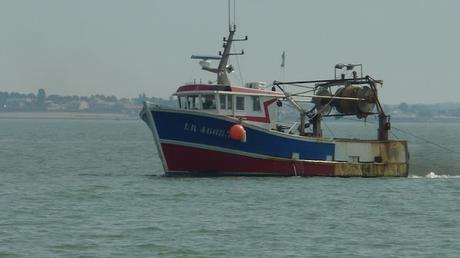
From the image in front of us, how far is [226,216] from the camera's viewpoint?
118ft

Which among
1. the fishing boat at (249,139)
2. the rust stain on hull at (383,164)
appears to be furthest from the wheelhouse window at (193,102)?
the rust stain on hull at (383,164)

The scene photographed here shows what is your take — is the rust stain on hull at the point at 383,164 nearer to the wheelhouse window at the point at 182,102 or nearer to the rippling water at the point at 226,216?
the rippling water at the point at 226,216

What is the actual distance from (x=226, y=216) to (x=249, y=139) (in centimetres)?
1104

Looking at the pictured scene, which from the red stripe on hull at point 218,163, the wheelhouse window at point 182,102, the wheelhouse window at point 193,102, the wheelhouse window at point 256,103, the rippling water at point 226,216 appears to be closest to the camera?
the rippling water at point 226,216

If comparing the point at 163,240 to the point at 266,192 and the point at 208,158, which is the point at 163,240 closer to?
the point at 266,192

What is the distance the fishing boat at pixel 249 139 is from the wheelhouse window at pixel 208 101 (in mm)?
39

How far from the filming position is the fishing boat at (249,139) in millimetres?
46719

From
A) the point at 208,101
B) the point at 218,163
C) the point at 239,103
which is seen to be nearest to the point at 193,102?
the point at 208,101

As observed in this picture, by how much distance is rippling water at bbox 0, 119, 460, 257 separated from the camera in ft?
99.6

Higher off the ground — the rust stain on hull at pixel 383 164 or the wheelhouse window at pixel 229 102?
the wheelhouse window at pixel 229 102

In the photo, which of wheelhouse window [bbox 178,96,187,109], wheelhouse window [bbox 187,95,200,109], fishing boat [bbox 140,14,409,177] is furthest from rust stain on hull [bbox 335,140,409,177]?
wheelhouse window [bbox 178,96,187,109]

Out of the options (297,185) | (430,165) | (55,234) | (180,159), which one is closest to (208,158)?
(180,159)

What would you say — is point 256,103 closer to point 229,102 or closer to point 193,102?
point 229,102

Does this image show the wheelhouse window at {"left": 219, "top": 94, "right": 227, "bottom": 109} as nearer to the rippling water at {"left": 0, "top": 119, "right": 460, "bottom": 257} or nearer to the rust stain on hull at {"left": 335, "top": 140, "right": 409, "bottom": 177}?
the rippling water at {"left": 0, "top": 119, "right": 460, "bottom": 257}
